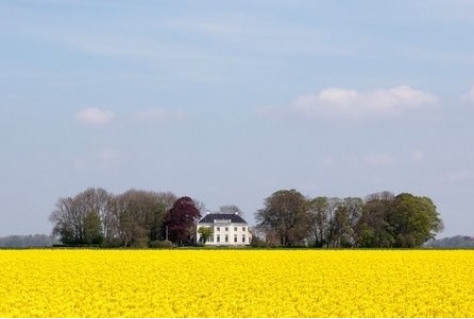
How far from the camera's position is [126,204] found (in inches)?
4500

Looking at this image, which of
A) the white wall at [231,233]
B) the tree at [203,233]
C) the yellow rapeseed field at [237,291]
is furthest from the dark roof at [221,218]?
the yellow rapeseed field at [237,291]

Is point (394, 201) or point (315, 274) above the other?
point (394, 201)

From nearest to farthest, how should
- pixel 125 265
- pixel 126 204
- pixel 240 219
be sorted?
pixel 125 265 → pixel 126 204 → pixel 240 219

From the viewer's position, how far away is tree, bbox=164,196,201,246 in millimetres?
115125

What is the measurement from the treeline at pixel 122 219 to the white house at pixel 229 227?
28523 mm

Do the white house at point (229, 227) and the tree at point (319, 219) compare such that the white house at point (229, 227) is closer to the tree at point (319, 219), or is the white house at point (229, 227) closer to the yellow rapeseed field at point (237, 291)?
the tree at point (319, 219)

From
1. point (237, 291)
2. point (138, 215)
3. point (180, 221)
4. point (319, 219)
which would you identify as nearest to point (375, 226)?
point (319, 219)

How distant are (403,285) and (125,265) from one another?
17062 mm

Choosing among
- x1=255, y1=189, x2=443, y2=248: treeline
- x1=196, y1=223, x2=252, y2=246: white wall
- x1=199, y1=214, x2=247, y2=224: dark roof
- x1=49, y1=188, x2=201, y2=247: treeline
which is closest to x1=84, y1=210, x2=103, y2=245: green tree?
x1=49, y1=188, x2=201, y2=247: treeline

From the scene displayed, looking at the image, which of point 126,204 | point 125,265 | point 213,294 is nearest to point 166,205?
point 126,204

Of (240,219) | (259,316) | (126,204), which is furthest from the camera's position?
(240,219)

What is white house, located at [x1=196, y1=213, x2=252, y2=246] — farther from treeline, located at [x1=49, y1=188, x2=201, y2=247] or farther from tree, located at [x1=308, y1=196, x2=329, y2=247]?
tree, located at [x1=308, y1=196, x2=329, y2=247]

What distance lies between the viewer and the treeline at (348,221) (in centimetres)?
10062

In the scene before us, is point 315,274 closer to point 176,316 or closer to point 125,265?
point 125,265
